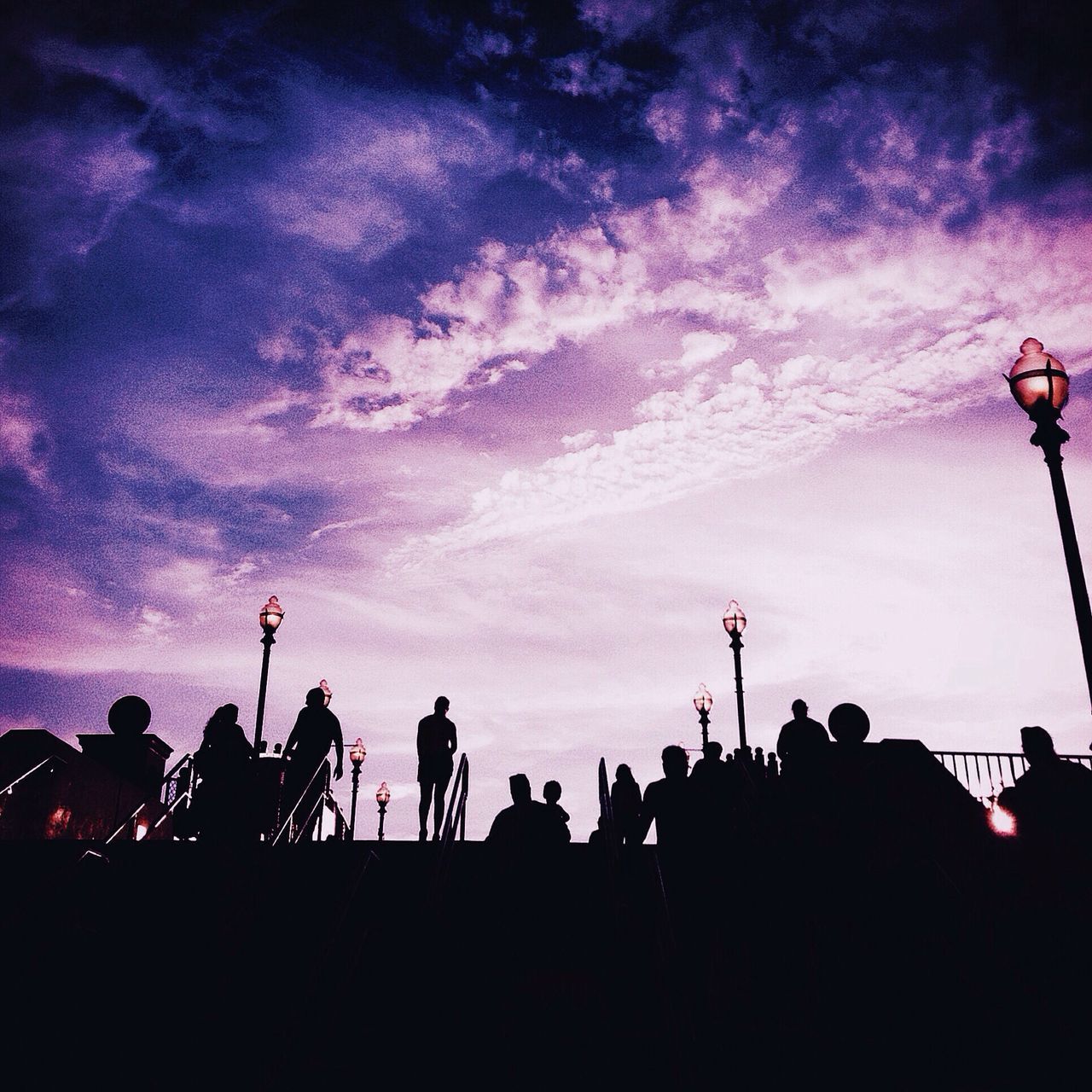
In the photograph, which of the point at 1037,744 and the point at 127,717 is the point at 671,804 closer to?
the point at 1037,744

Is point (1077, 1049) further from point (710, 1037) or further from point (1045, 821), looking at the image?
point (1045, 821)

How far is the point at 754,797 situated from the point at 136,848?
243 inches

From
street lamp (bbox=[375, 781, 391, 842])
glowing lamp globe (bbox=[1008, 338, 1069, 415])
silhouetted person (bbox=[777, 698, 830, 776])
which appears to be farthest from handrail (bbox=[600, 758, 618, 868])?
street lamp (bbox=[375, 781, 391, 842])

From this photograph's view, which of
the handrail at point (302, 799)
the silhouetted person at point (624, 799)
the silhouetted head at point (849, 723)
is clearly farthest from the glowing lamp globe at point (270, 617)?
the silhouetted head at point (849, 723)

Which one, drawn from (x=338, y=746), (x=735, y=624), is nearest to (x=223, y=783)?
(x=338, y=746)

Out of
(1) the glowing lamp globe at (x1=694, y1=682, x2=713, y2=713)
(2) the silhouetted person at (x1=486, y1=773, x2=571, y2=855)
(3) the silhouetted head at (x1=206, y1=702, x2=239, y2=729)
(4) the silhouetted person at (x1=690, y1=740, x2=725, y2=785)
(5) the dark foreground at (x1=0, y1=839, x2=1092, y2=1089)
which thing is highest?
(1) the glowing lamp globe at (x1=694, y1=682, x2=713, y2=713)

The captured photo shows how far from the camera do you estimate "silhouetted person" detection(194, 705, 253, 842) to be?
27.3 feet

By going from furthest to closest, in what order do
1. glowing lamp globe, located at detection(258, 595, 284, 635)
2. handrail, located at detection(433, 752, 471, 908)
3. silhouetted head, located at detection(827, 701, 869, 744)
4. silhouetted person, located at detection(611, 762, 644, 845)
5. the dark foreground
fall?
glowing lamp globe, located at detection(258, 595, 284, 635) → silhouetted person, located at detection(611, 762, 644, 845) → silhouetted head, located at detection(827, 701, 869, 744) → handrail, located at detection(433, 752, 471, 908) → the dark foreground

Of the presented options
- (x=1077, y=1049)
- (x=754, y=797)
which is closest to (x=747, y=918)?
(x=1077, y=1049)

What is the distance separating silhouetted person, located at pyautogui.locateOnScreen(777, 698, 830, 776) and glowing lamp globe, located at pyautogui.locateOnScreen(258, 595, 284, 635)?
10.5 metres

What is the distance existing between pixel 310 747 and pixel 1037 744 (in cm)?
792

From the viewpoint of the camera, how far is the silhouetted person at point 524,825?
7559mm

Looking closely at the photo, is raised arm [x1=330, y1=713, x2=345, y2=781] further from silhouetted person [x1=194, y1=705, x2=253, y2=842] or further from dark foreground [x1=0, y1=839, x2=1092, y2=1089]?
dark foreground [x1=0, y1=839, x2=1092, y2=1089]

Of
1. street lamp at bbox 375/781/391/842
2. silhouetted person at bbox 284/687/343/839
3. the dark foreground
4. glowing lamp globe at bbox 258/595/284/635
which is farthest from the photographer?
street lamp at bbox 375/781/391/842
